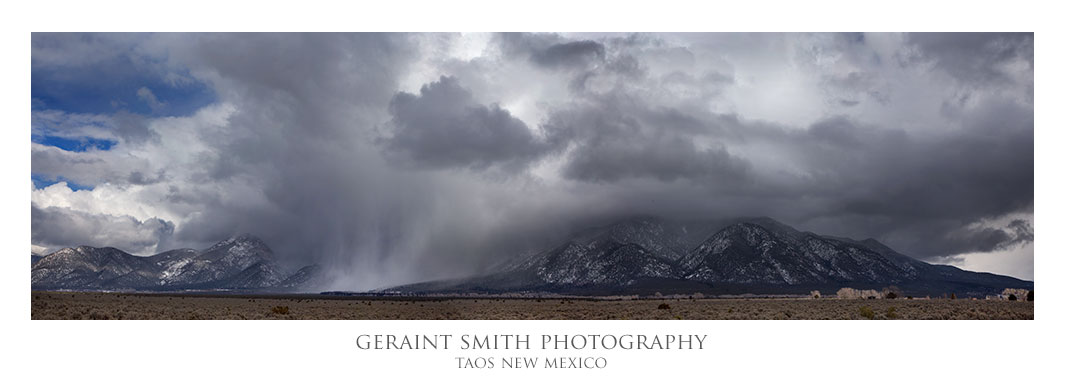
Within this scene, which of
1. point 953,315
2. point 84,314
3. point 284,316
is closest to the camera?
point 84,314
